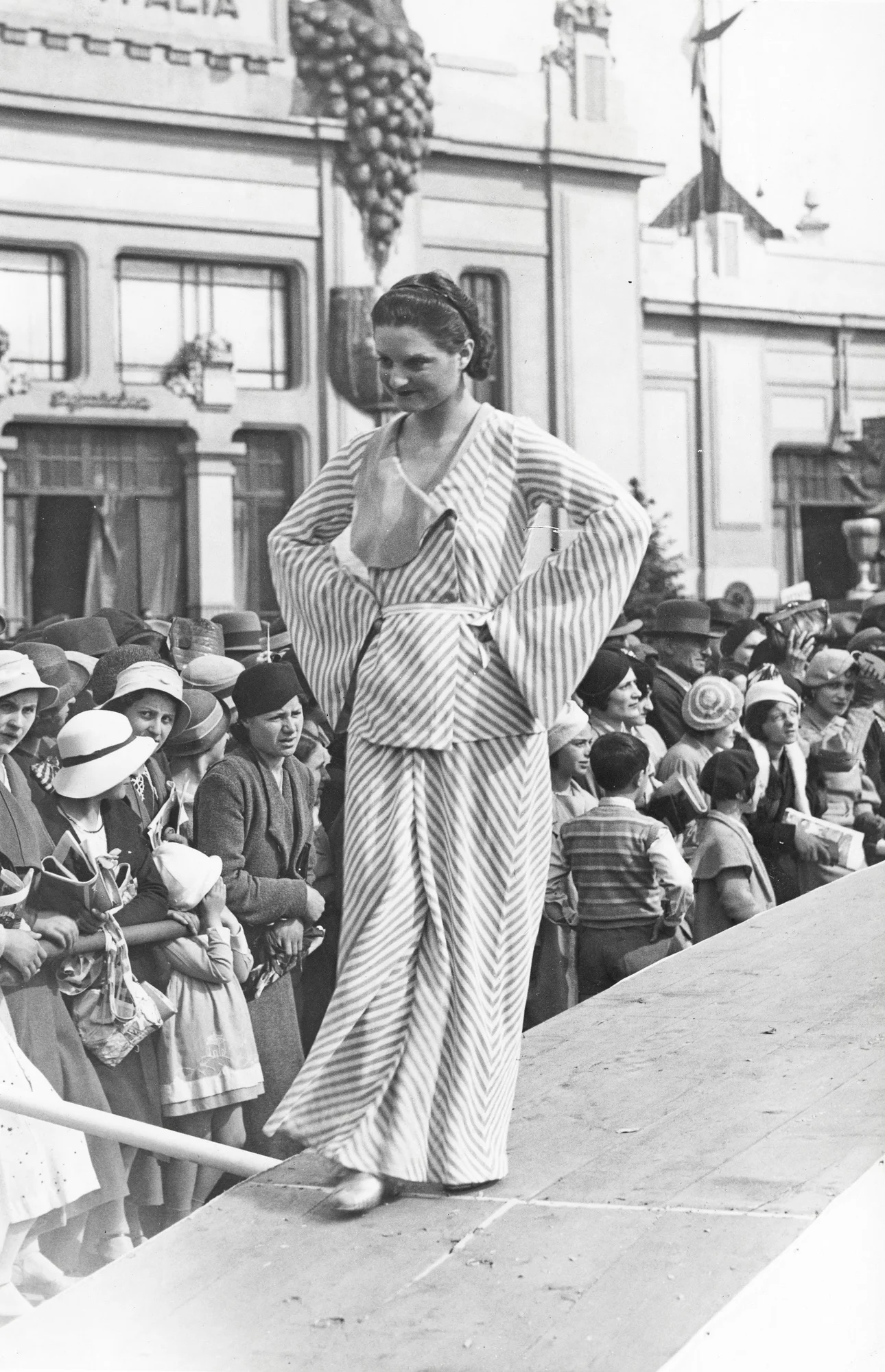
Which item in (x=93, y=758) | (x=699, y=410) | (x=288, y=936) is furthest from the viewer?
Result: (x=699, y=410)

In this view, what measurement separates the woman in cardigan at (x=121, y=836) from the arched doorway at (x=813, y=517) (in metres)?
12.6

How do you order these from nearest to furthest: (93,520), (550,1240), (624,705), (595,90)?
(550,1240)
(624,705)
(93,520)
(595,90)

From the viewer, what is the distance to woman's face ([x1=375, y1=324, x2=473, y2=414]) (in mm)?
3166

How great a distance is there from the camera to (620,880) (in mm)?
5207

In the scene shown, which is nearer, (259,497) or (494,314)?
(259,497)

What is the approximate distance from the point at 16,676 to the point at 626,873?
186 cm

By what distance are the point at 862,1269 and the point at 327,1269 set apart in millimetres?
855

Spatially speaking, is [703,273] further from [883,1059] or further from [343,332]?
[883,1059]

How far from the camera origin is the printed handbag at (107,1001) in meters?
4.07

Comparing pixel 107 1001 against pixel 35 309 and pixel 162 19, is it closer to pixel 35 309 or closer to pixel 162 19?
pixel 35 309

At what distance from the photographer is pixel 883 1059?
392 cm

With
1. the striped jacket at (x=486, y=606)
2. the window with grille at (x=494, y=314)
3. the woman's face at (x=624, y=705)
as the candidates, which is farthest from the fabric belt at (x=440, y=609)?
the window with grille at (x=494, y=314)

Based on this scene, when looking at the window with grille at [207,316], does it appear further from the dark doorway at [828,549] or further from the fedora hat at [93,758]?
the fedora hat at [93,758]

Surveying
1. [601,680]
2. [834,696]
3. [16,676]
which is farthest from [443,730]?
[834,696]
